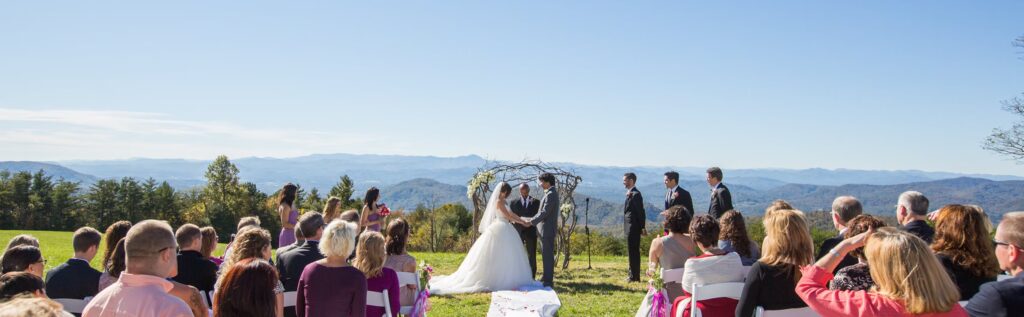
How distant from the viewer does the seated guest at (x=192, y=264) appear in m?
4.65

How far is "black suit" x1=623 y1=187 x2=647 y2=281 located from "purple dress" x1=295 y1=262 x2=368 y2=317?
24.4ft

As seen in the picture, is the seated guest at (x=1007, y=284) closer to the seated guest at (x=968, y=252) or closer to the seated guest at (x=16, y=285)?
the seated guest at (x=968, y=252)

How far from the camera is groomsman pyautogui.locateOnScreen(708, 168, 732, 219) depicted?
962 centimetres

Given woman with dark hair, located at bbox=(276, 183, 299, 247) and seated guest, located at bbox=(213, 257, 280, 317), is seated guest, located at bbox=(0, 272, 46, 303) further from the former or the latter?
woman with dark hair, located at bbox=(276, 183, 299, 247)

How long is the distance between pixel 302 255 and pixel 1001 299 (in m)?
4.43

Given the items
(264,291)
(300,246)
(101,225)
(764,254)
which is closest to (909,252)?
(764,254)

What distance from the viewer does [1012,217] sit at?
2.97 meters

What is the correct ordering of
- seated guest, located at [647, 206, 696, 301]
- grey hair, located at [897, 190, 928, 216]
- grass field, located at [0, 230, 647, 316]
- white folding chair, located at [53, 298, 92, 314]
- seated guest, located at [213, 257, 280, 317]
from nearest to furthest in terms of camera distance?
seated guest, located at [213, 257, 280, 317] → white folding chair, located at [53, 298, 92, 314] → grey hair, located at [897, 190, 928, 216] → seated guest, located at [647, 206, 696, 301] → grass field, located at [0, 230, 647, 316]

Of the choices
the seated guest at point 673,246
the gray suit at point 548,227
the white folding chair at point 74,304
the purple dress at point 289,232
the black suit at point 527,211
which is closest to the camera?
the white folding chair at point 74,304

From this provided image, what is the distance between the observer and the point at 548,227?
11.1 m

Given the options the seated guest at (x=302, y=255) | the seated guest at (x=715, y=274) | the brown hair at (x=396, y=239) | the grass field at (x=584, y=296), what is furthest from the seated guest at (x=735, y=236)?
the grass field at (x=584, y=296)

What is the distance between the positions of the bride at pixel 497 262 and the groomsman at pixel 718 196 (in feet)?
10.4

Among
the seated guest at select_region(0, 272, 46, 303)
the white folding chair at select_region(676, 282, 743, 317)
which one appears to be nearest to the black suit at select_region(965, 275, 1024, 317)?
the white folding chair at select_region(676, 282, 743, 317)

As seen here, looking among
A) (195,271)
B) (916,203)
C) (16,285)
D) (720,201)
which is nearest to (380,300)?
(195,271)
